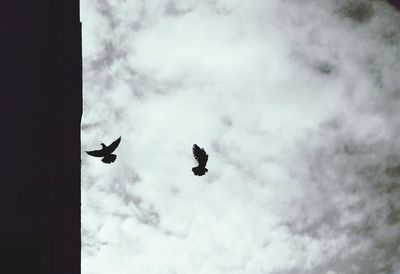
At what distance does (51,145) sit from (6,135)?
924 mm

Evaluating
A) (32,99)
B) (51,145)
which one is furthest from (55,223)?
(32,99)

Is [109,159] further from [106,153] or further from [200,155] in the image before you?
[200,155]

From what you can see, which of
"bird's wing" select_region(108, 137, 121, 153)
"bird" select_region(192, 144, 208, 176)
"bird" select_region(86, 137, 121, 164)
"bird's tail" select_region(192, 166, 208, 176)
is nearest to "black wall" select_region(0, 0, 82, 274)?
"bird" select_region(86, 137, 121, 164)

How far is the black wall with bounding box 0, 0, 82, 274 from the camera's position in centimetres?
855

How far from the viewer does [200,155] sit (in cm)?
1279

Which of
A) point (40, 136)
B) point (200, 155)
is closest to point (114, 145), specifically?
point (200, 155)

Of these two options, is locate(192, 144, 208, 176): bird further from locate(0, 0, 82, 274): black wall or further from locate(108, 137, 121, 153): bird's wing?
locate(0, 0, 82, 274): black wall

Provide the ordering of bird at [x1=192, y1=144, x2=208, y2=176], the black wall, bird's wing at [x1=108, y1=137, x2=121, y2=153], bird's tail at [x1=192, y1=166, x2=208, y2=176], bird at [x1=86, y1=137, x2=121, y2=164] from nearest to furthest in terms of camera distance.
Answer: the black wall → bird at [x1=86, y1=137, x2=121, y2=164] → bird's wing at [x1=108, y1=137, x2=121, y2=153] → bird's tail at [x1=192, y1=166, x2=208, y2=176] → bird at [x1=192, y1=144, x2=208, y2=176]

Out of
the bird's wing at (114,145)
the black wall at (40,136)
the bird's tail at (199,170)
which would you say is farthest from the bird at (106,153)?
the bird's tail at (199,170)

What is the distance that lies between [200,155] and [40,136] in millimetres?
5079

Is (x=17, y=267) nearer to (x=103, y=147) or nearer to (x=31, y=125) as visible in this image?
(x=31, y=125)

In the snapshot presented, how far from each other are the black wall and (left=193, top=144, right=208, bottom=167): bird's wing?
3909 mm

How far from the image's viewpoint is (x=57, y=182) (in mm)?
9203

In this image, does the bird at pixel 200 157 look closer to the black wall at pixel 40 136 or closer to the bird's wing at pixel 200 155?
the bird's wing at pixel 200 155
